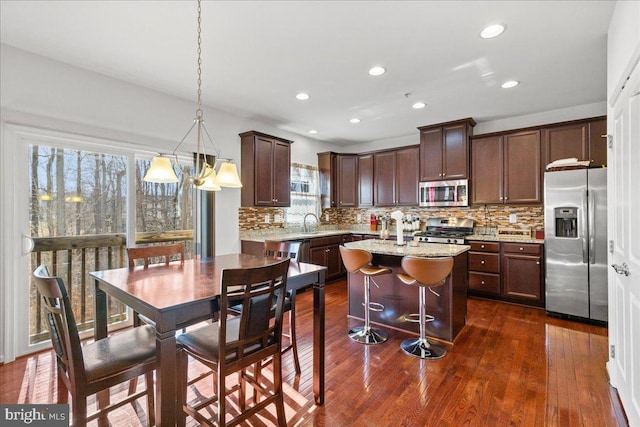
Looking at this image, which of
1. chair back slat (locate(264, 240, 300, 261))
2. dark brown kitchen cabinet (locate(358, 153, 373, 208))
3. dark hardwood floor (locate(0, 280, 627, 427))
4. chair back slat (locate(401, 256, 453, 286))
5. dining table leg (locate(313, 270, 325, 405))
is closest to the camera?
dark hardwood floor (locate(0, 280, 627, 427))

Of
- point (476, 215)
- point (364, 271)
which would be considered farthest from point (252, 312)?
point (476, 215)

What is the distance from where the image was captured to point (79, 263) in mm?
3127

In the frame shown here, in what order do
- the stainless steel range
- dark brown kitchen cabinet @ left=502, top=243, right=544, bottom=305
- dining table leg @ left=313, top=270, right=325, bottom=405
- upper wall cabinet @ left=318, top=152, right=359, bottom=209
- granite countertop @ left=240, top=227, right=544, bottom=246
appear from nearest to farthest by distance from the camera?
1. dining table leg @ left=313, top=270, right=325, bottom=405
2. dark brown kitchen cabinet @ left=502, top=243, right=544, bottom=305
3. granite countertop @ left=240, top=227, right=544, bottom=246
4. the stainless steel range
5. upper wall cabinet @ left=318, top=152, right=359, bottom=209

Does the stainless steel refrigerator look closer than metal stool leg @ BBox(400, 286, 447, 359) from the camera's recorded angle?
No

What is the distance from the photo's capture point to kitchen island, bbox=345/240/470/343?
291 cm

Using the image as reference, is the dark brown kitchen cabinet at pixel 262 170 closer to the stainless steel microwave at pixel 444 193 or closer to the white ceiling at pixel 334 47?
the white ceiling at pixel 334 47

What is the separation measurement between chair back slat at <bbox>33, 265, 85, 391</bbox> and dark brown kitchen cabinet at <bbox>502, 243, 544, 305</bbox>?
452 cm

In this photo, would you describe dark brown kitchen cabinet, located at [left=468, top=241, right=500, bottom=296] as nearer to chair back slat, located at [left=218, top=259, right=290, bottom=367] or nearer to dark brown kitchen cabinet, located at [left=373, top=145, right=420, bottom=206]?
dark brown kitchen cabinet, located at [left=373, top=145, right=420, bottom=206]

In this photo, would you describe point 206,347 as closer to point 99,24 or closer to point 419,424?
point 419,424

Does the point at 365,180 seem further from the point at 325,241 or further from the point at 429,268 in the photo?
the point at 429,268

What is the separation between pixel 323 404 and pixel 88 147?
3252mm

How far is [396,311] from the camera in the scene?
3.27m

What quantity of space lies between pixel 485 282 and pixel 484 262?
28 centimetres


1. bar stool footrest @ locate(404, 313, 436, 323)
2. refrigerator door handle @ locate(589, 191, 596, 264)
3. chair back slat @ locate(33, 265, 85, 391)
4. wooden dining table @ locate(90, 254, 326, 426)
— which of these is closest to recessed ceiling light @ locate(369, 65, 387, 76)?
wooden dining table @ locate(90, 254, 326, 426)
